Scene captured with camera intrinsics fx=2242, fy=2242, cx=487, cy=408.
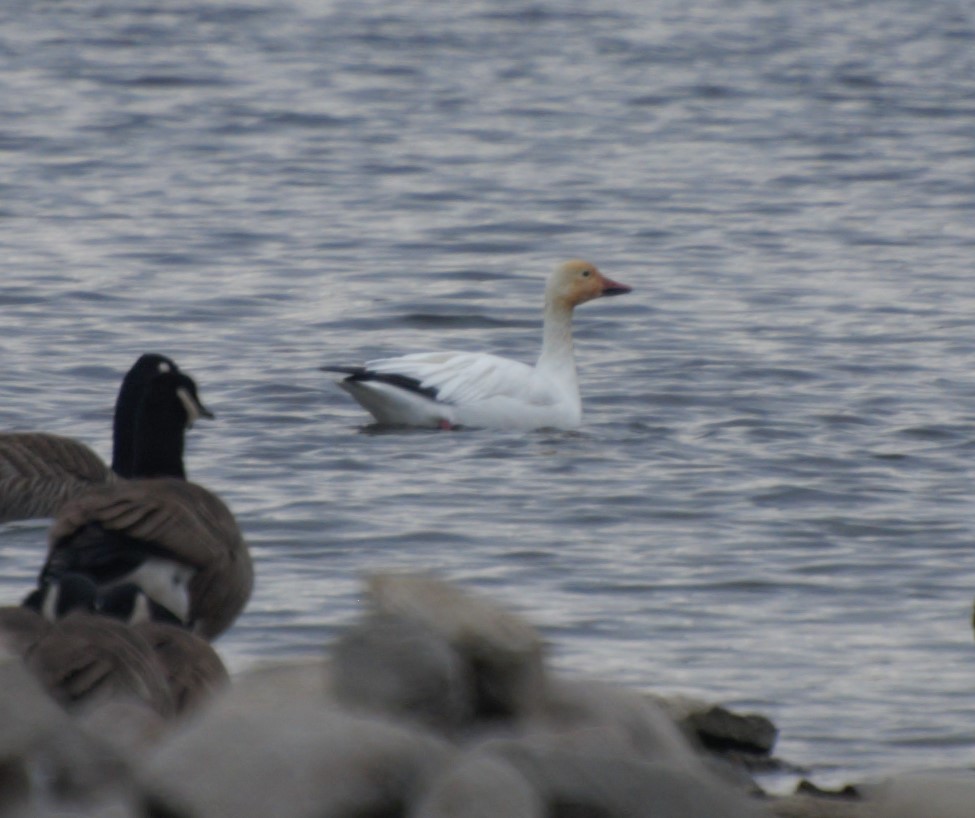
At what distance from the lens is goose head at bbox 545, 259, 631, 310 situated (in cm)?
1341

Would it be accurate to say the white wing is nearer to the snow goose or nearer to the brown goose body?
the snow goose

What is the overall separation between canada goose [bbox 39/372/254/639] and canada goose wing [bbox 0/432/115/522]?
2719 millimetres

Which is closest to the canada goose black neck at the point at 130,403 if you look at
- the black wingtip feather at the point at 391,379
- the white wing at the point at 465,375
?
the black wingtip feather at the point at 391,379

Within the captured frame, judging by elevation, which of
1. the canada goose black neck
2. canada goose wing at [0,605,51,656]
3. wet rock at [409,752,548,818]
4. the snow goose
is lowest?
the snow goose

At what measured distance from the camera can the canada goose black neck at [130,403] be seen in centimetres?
934

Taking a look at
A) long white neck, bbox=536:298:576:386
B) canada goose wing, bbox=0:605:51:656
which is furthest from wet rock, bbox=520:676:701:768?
long white neck, bbox=536:298:576:386

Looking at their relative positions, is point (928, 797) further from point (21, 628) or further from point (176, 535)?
point (176, 535)

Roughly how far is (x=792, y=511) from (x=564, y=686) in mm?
5171

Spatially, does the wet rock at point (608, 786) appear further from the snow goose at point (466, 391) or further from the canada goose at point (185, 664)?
the snow goose at point (466, 391)

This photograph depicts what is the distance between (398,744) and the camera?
165 inches

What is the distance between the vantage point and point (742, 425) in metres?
12.1

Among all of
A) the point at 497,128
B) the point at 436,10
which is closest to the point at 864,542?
the point at 497,128

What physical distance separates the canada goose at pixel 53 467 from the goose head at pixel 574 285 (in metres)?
4.01

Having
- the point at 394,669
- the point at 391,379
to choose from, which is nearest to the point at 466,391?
the point at 391,379
